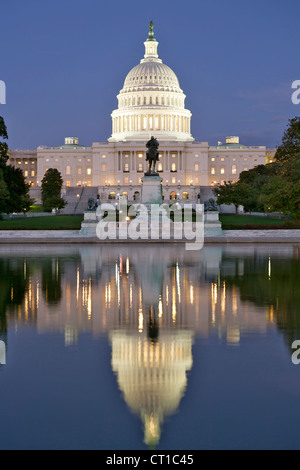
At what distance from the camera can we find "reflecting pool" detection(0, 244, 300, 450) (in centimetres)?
816

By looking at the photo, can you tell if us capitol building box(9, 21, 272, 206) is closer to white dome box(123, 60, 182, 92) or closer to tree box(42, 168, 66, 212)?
white dome box(123, 60, 182, 92)

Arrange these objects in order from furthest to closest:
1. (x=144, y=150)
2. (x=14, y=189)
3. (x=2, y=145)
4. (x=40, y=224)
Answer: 1. (x=144, y=150)
2. (x=14, y=189)
3. (x=2, y=145)
4. (x=40, y=224)

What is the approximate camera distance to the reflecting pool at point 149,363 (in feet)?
26.8

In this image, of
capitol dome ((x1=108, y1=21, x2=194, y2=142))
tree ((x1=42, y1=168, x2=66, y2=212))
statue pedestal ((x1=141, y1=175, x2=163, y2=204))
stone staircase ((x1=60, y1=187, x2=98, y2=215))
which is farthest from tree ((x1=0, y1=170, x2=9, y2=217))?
capitol dome ((x1=108, y1=21, x2=194, y2=142))

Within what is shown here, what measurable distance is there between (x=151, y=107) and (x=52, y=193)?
5831 centimetres

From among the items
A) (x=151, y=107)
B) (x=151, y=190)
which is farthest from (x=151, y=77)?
(x=151, y=190)

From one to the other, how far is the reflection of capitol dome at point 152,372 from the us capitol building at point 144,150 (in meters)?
133

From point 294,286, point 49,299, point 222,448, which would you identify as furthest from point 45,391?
point 294,286

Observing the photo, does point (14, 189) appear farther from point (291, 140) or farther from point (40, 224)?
point (291, 140)

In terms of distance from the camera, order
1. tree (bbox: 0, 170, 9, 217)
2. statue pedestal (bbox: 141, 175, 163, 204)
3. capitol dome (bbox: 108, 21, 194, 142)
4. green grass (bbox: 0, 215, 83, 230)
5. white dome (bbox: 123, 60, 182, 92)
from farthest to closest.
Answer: white dome (bbox: 123, 60, 182, 92)
capitol dome (bbox: 108, 21, 194, 142)
statue pedestal (bbox: 141, 175, 163, 204)
tree (bbox: 0, 170, 9, 217)
green grass (bbox: 0, 215, 83, 230)

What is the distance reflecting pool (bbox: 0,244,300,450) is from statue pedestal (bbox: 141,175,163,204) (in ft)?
106

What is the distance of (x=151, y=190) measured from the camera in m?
54.6
